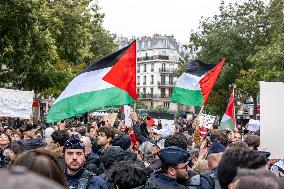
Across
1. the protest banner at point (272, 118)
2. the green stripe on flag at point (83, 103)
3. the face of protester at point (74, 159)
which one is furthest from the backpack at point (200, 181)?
the green stripe on flag at point (83, 103)

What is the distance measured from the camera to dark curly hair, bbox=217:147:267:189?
3783 millimetres

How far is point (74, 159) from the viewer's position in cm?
566

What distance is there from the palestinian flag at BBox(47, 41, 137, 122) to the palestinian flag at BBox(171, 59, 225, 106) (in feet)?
11.6

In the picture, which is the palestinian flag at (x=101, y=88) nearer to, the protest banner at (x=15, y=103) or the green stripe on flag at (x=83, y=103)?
the green stripe on flag at (x=83, y=103)

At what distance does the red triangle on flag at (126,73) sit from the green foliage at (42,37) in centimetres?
1520

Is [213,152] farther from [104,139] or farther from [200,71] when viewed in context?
[200,71]

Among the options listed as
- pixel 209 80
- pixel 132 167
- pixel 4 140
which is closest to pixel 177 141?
pixel 132 167

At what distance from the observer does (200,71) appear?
13.9 metres

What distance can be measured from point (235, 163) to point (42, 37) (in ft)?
76.0

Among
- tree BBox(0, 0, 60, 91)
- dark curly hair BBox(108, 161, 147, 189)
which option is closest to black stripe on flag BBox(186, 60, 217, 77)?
dark curly hair BBox(108, 161, 147, 189)

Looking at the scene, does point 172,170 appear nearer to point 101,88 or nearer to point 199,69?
point 101,88

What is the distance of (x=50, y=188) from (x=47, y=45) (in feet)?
83.3

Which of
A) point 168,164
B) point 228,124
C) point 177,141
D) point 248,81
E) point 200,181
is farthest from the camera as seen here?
point 248,81

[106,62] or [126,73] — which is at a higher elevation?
[106,62]
